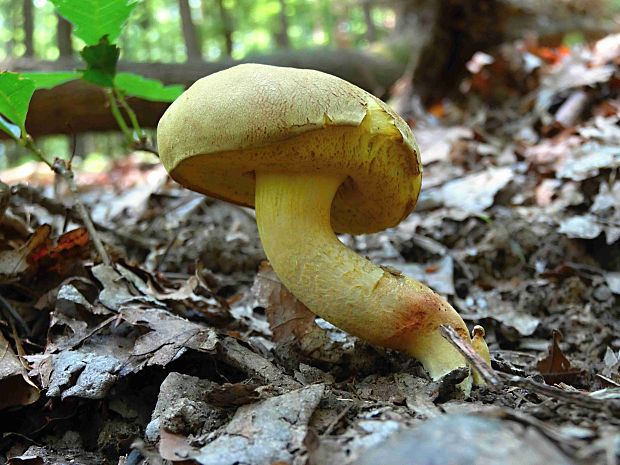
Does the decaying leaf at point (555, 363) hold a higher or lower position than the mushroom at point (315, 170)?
lower

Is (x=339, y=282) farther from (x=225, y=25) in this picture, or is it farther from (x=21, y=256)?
(x=225, y=25)

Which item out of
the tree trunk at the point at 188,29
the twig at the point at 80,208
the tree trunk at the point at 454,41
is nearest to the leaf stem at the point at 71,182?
the twig at the point at 80,208

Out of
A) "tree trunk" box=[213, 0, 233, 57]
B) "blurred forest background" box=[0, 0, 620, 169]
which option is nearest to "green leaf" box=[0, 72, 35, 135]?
"blurred forest background" box=[0, 0, 620, 169]

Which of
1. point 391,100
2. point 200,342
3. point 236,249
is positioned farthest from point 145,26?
point 200,342

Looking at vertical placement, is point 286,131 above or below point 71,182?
above

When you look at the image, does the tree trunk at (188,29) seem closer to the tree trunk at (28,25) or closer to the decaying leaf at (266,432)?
the tree trunk at (28,25)

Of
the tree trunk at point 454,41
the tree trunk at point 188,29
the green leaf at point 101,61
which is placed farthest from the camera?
the tree trunk at point 188,29

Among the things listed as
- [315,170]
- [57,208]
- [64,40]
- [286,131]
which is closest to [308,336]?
[315,170]
